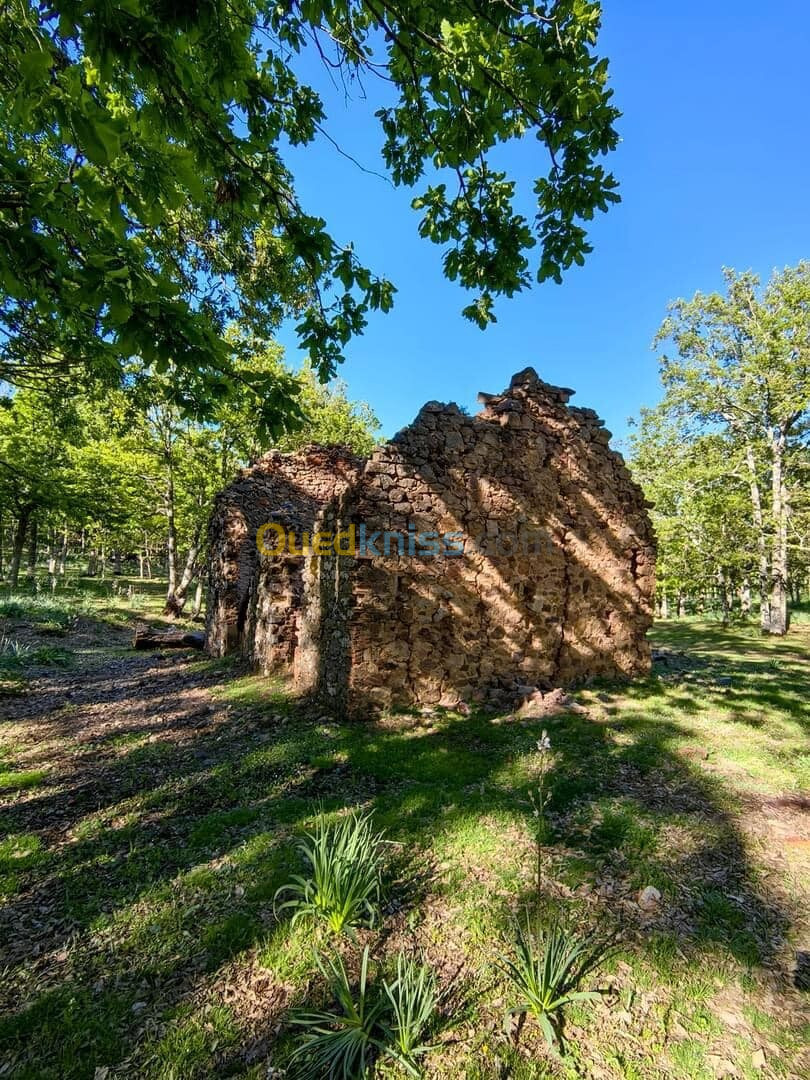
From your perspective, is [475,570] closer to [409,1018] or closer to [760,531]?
[409,1018]

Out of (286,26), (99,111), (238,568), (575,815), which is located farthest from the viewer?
(238,568)

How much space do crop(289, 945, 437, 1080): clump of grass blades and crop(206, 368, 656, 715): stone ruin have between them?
420 centimetres

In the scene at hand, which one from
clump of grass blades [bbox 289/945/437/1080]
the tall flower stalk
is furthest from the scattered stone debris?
clump of grass blades [bbox 289/945/437/1080]

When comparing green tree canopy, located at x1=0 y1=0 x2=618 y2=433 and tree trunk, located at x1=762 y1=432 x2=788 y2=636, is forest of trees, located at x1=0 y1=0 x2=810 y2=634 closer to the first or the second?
green tree canopy, located at x1=0 y1=0 x2=618 y2=433

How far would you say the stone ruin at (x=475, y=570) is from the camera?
271 inches

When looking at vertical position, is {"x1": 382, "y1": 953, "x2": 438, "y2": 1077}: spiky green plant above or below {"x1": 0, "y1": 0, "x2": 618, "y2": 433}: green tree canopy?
below

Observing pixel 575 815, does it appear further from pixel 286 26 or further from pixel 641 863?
pixel 286 26

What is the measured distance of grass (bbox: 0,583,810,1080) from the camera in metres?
2.42

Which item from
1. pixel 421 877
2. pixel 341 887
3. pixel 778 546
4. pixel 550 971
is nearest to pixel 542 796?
pixel 421 877

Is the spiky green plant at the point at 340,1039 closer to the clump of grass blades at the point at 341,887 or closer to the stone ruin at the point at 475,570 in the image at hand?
the clump of grass blades at the point at 341,887

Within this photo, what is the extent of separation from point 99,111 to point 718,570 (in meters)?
22.9

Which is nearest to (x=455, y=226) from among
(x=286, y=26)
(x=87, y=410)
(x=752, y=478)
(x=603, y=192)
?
(x=603, y=192)

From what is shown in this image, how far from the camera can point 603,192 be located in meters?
3.37

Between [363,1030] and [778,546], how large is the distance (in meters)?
19.6
